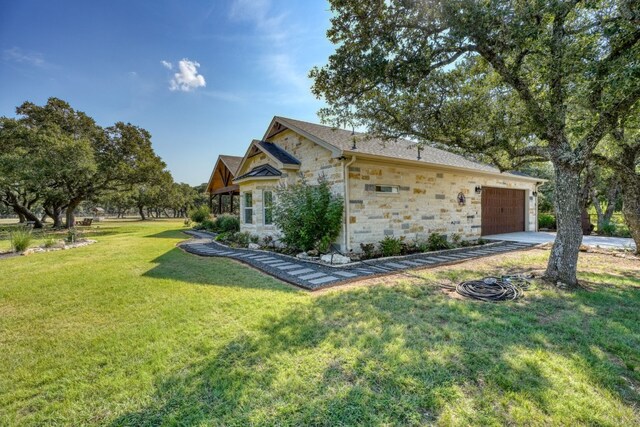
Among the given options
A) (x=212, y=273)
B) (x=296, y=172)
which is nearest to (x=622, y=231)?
(x=296, y=172)

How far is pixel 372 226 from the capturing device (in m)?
8.81

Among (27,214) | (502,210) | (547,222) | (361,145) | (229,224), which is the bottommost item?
(547,222)

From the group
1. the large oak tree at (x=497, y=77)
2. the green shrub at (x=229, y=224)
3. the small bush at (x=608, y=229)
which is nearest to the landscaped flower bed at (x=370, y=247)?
the green shrub at (x=229, y=224)

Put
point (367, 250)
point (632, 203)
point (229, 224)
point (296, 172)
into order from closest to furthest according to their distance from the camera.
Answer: point (632, 203) → point (367, 250) → point (296, 172) → point (229, 224)

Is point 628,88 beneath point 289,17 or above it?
beneath

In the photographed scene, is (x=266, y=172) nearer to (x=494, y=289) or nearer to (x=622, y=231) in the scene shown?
(x=494, y=289)

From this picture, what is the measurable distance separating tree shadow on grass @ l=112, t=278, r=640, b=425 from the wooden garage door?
9815mm

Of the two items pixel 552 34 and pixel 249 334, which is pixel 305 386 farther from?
pixel 552 34

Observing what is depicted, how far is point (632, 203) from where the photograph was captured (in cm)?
755

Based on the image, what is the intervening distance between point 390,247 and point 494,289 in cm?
371

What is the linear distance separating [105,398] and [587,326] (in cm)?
564

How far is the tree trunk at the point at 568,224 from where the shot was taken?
5223 mm

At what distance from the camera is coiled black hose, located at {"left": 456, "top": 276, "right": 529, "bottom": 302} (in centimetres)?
475

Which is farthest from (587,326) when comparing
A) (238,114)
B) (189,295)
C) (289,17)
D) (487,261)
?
(238,114)
